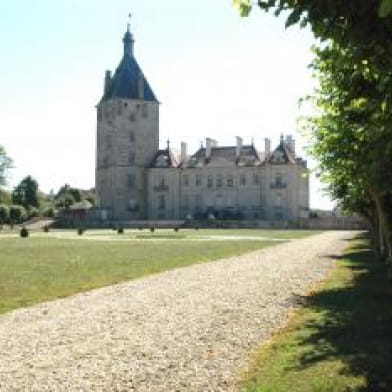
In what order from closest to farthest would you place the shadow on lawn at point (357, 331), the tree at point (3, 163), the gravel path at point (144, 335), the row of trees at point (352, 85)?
1. the row of trees at point (352, 85)
2. the gravel path at point (144, 335)
3. the shadow on lawn at point (357, 331)
4. the tree at point (3, 163)

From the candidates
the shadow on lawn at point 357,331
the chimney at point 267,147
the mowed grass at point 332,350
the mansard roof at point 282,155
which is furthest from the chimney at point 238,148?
the mowed grass at point 332,350

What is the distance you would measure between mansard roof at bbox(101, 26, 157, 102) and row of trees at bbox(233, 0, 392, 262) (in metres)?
76.1

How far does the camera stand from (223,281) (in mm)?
18156

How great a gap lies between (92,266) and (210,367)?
14675 mm

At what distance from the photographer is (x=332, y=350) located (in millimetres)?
9172

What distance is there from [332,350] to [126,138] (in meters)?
86.4

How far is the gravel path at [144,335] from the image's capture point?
7426 mm

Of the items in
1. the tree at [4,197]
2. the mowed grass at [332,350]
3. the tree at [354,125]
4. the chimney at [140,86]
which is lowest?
the mowed grass at [332,350]

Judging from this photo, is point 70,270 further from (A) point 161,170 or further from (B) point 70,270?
(A) point 161,170

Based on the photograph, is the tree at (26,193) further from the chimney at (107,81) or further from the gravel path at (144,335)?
the gravel path at (144,335)

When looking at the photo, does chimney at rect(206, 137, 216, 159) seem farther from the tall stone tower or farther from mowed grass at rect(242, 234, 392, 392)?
mowed grass at rect(242, 234, 392, 392)

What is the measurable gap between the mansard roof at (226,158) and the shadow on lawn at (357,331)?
247 ft

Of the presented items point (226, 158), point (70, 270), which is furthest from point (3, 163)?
point (70, 270)

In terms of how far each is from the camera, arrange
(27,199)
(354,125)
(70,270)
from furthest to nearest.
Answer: (27,199)
(70,270)
(354,125)
